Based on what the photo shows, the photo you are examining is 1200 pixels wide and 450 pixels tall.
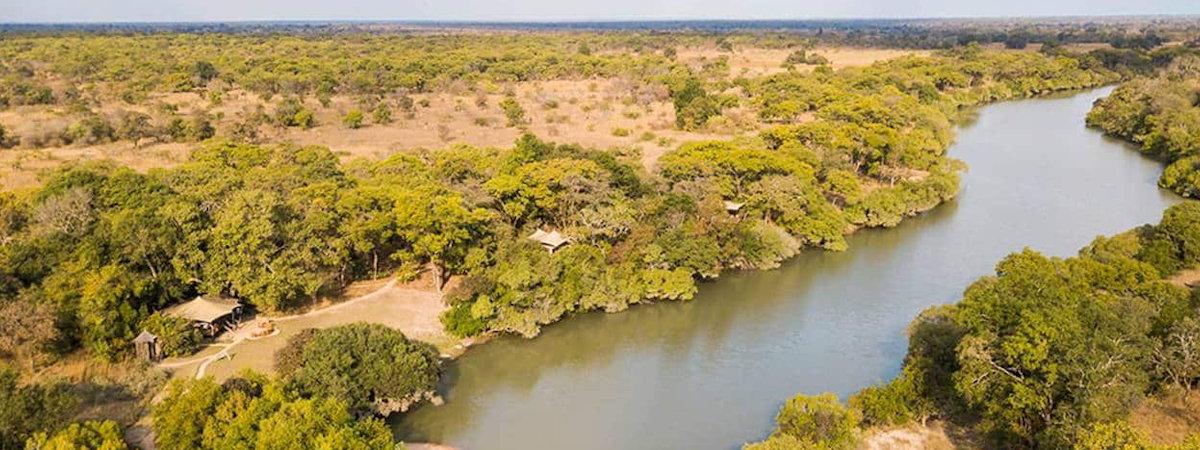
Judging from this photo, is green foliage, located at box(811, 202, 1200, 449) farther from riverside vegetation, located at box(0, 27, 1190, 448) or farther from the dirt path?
the dirt path

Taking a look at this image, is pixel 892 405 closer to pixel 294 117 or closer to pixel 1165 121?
pixel 1165 121

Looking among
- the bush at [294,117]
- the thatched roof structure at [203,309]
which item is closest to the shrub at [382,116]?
the bush at [294,117]

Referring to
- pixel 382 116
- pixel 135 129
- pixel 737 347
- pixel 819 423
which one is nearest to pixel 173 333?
pixel 737 347

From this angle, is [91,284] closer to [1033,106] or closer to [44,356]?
[44,356]

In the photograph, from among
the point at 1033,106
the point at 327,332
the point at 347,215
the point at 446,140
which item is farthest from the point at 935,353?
the point at 1033,106

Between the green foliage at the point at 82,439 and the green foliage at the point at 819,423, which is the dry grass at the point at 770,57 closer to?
the green foliage at the point at 819,423

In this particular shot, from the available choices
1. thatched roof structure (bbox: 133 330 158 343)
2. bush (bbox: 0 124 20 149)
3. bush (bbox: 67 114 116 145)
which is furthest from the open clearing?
thatched roof structure (bbox: 133 330 158 343)
